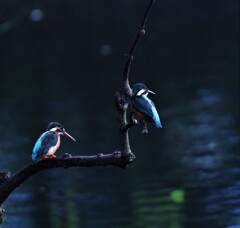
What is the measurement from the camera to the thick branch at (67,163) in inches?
223

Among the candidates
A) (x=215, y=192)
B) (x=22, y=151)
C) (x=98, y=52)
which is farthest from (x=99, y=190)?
(x=98, y=52)

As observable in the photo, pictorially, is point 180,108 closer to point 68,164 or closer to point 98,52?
point 98,52

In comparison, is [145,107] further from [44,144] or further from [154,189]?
[154,189]

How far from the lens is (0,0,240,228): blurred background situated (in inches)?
390

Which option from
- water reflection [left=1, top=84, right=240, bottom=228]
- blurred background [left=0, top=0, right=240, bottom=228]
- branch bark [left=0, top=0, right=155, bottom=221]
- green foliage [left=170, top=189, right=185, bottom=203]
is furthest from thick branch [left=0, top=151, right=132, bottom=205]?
green foliage [left=170, top=189, right=185, bottom=203]

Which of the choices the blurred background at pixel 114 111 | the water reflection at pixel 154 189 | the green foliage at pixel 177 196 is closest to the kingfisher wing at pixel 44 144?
the blurred background at pixel 114 111

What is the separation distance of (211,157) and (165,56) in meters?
8.98

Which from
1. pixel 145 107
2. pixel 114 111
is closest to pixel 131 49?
pixel 145 107

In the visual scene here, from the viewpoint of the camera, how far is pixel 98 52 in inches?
874

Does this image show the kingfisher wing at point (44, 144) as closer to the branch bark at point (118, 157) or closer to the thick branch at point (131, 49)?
the branch bark at point (118, 157)

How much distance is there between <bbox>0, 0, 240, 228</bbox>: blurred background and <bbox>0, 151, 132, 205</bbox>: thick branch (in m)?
0.93

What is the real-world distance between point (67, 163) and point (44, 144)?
0.32 meters

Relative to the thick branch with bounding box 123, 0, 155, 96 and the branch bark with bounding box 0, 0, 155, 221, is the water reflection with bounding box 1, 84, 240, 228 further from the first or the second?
the thick branch with bounding box 123, 0, 155, 96

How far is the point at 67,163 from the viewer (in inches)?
230
